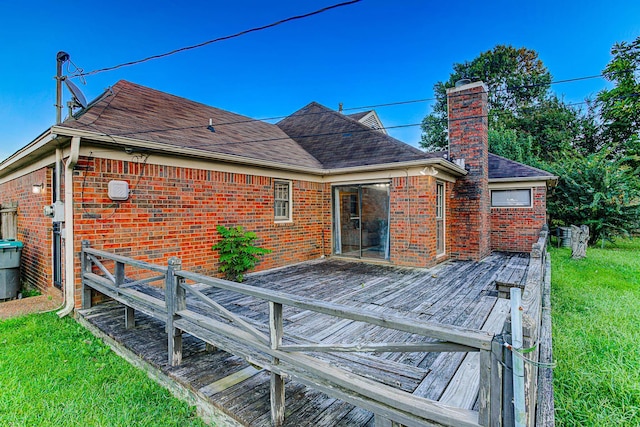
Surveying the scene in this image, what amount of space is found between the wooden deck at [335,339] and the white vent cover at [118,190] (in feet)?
4.93

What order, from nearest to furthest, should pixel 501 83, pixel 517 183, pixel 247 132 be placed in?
1. pixel 247 132
2. pixel 517 183
3. pixel 501 83

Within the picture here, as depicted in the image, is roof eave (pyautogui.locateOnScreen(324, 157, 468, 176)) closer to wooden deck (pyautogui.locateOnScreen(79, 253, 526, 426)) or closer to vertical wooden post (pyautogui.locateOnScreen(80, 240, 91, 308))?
wooden deck (pyautogui.locateOnScreen(79, 253, 526, 426))

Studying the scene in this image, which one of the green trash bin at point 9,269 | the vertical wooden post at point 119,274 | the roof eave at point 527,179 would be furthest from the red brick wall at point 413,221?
the green trash bin at point 9,269

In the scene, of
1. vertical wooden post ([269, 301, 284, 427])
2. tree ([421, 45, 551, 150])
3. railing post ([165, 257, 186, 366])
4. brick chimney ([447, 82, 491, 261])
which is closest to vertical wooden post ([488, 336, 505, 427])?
vertical wooden post ([269, 301, 284, 427])

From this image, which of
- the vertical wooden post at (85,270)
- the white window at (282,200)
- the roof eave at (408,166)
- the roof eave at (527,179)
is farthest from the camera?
the roof eave at (527,179)

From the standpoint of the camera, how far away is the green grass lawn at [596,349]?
2711 millimetres

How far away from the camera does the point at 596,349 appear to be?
3.80 m

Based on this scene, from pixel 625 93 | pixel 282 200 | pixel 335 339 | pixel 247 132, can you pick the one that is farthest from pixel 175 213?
pixel 625 93

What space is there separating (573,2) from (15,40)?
19.3 meters

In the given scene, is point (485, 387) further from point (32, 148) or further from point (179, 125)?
point (179, 125)

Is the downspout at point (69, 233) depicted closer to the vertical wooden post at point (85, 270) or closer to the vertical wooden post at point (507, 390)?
the vertical wooden post at point (85, 270)

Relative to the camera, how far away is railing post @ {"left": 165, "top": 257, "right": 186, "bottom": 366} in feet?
9.82

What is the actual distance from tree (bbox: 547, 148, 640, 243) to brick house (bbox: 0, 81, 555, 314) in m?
4.75

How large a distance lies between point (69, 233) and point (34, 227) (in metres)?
2.36
